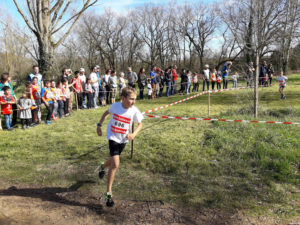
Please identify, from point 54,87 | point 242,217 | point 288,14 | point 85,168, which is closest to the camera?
point 242,217

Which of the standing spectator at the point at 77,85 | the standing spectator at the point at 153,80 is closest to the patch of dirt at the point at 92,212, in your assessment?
the standing spectator at the point at 77,85

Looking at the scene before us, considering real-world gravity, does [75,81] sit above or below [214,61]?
below

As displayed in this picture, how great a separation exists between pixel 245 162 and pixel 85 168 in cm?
352

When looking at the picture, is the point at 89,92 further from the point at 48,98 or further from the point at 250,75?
the point at 250,75

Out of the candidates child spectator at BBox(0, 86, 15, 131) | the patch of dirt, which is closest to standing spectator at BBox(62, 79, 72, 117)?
child spectator at BBox(0, 86, 15, 131)

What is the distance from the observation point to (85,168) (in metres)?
5.24

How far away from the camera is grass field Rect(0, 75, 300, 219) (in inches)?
161

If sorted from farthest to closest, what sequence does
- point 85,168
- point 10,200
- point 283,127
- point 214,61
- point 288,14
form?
point 214,61 → point 288,14 → point 283,127 → point 85,168 → point 10,200

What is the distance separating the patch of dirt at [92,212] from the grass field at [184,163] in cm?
20

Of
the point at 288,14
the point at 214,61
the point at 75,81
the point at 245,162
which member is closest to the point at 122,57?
the point at 214,61

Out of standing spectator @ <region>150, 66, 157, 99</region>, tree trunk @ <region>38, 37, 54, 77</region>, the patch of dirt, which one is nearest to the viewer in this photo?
the patch of dirt

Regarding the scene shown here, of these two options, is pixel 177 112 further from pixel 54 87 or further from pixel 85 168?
pixel 85 168

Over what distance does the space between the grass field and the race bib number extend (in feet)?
3.85

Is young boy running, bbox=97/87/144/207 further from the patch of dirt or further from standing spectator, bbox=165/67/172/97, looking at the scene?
standing spectator, bbox=165/67/172/97
